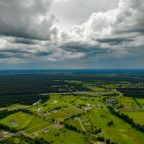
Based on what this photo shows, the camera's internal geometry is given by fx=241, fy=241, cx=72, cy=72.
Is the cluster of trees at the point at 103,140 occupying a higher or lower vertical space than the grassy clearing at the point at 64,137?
lower

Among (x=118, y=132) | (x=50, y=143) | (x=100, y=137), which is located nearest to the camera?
(x=50, y=143)

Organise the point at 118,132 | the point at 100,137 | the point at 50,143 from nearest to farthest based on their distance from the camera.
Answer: the point at 50,143
the point at 100,137
the point at 118,132

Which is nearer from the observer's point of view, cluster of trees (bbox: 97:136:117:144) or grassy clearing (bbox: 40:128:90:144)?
grassy clearing (bbox: 40:128:90:144)

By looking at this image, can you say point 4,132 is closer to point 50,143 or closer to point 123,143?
point 50,143

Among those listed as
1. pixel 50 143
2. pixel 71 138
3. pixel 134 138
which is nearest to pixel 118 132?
pixel 134 138

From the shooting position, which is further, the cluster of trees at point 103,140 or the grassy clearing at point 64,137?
the cluster of trees at point 103,140

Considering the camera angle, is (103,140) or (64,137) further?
(64,137)

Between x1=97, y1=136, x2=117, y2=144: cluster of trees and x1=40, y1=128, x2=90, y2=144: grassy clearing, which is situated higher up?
x1=40, y1=128, x2=90, y2=144: grassy clearing

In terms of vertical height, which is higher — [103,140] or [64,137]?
[64,137]

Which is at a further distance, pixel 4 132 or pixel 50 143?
pixel 4 132

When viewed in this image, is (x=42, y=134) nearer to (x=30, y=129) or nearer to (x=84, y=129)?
(x=30, y=129)
